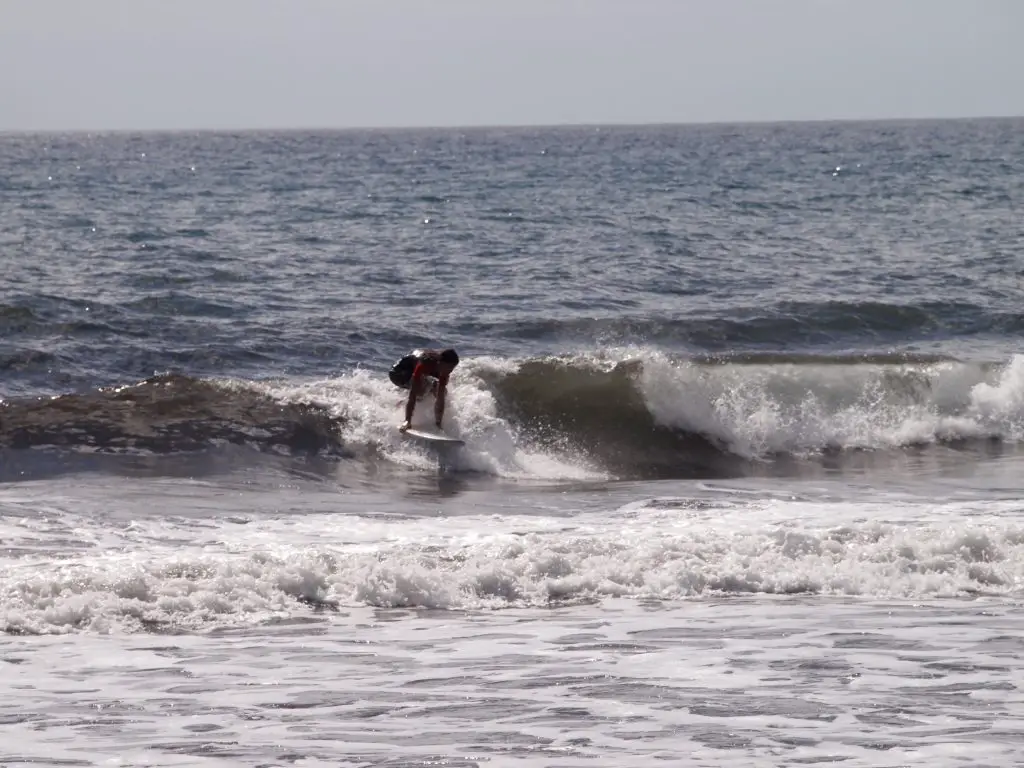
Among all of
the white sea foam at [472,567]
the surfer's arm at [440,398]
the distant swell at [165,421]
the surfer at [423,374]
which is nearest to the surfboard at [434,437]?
the surfer at [423,374]

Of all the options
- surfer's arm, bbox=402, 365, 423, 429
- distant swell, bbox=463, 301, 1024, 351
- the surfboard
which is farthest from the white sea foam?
distant swell, bbox=463, 301, 1024, 351

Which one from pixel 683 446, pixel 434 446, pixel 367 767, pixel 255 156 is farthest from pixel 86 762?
pixel 255 156

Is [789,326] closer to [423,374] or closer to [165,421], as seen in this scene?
[423,374]

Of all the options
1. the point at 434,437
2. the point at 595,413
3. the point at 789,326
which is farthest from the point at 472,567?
the point at 789,326

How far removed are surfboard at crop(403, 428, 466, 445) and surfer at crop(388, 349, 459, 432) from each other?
136 mm

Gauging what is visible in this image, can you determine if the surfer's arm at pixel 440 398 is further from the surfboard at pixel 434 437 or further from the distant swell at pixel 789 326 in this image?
the distant swell at pixel 789 326

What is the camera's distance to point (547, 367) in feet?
A: 57.8

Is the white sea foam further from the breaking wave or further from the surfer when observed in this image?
the surfer

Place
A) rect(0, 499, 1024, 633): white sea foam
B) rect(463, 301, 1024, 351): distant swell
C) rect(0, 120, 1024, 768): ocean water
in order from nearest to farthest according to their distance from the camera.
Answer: rect(0, 120, 1024, 768): ocean water
rect(0, 499, 1024, 633): white sea foam
rect(463, 301, 1024, 351): distant swell

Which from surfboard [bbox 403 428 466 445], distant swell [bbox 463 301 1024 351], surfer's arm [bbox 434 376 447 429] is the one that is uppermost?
distant swell [bbox 463 301 1024 351]

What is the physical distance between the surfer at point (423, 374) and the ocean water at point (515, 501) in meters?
0.45

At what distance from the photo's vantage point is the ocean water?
7234 mm

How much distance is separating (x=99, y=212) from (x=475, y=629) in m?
31.4

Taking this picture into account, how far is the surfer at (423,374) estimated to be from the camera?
49.8 ft
